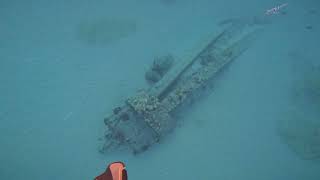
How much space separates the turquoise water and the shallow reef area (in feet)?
0.10

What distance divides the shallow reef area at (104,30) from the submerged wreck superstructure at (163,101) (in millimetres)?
2525

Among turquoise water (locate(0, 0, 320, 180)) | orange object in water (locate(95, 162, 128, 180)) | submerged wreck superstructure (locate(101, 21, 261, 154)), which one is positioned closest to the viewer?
orange object in water (locate(95, 162, 128, 180))

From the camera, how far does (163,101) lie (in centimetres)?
720

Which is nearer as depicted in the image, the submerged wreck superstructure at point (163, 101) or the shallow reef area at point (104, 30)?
the submerged wreck superstructure at point (163, 101)

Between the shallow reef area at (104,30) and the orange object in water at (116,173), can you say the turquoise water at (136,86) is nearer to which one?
the shallow reef area at (104,30)

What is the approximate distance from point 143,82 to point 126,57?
1088 millimetres

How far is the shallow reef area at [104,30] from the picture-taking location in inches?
391

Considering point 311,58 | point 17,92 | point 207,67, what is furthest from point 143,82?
point 311,58

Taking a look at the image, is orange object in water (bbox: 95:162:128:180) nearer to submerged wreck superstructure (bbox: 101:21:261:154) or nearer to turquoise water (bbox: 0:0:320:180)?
submerged wreck superstructure (bbox: 101:21:261:154)

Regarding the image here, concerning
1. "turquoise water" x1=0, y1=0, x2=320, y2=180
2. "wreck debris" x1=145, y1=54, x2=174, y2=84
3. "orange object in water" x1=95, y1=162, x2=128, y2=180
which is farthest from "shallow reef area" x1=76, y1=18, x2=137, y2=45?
"orange object in water" x1=95, y1=162, x2=128, y2=180

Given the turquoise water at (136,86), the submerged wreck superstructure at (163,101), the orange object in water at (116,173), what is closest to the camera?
the orange object in water at (116,173)

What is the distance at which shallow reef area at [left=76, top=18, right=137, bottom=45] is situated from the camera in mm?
9930

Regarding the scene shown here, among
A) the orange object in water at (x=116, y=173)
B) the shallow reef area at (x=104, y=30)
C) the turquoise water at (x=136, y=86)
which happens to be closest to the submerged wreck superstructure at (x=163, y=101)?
the turquoise water at (x=136, y=86)

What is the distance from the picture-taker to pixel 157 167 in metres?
6.98
